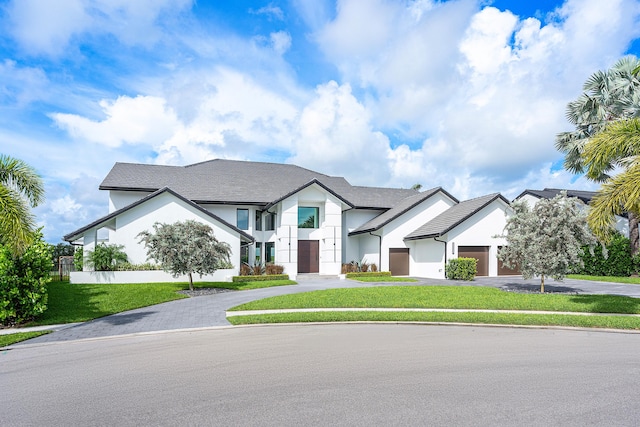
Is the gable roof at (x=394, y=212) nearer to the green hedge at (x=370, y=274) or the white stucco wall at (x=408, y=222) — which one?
the white stucco wall at (x=408, y=222)

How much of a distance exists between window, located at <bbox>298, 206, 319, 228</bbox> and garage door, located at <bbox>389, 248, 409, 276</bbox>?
624 cm

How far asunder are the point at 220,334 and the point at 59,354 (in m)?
3.62

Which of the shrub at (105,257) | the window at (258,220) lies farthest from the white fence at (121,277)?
the window at (258,220)

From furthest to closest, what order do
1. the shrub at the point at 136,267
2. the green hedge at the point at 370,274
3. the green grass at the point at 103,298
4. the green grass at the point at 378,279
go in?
the green hedge at the point at 370,274 → the green grass at the point at 378,279 → the shrub at the point at 136,267 → the green grass at the point at 103,298

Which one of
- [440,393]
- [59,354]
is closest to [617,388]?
[440,393]

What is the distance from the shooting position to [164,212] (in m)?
25.8

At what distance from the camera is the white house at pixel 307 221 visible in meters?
26.3

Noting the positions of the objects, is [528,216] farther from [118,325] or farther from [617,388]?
[118,325]

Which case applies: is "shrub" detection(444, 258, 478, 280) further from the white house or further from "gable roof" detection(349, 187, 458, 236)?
"gable roof" detection(349, 187, 458, 236)

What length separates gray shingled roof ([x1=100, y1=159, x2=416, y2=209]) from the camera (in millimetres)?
30781

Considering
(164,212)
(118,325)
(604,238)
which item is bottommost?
(118,325)

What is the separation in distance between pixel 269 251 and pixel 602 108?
80.4 feet

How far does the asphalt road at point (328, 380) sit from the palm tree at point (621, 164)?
13.5 feet

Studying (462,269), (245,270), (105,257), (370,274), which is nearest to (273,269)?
(245,270)
